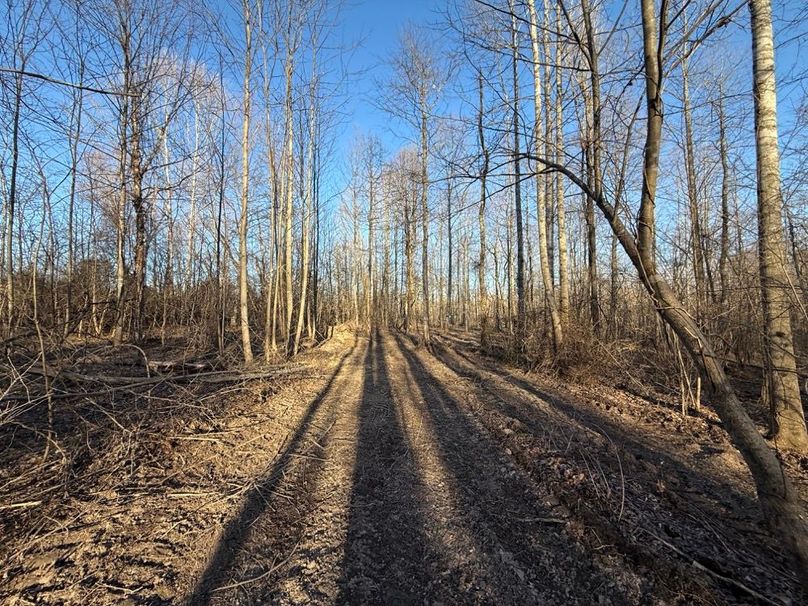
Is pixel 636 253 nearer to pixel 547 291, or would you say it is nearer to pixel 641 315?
pixel 641 315

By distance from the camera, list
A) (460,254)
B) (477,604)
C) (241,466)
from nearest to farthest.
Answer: (477,604)
(241,466)
(460,254)

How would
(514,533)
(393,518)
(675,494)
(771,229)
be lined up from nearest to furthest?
1. (514,533)
2. (393,518)
3. (675,494)
4. (771,229)

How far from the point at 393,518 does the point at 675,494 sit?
8.17ft

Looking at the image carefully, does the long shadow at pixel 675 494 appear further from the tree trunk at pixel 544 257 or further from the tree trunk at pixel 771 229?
the tree trunk at pixel 544 257

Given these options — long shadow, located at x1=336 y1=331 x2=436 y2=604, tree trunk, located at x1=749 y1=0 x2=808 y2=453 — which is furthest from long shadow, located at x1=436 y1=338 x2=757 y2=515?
long shadow, located at x1=336 y1=331 x2=436 y2=604

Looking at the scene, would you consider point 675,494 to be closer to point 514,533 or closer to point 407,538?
point 514,533

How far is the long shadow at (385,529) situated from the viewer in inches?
92.8

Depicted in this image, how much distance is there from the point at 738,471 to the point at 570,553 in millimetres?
2803

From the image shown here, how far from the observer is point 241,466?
13.0ft


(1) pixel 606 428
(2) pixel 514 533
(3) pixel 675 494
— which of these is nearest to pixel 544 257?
(1) pixel 606 428

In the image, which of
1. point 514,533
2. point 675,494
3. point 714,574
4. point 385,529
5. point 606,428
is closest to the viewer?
point 714,574

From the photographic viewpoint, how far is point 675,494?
3348mm

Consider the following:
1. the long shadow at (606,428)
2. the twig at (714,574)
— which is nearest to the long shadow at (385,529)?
the twig at (714,574)

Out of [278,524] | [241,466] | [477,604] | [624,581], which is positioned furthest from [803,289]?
[241,466]
